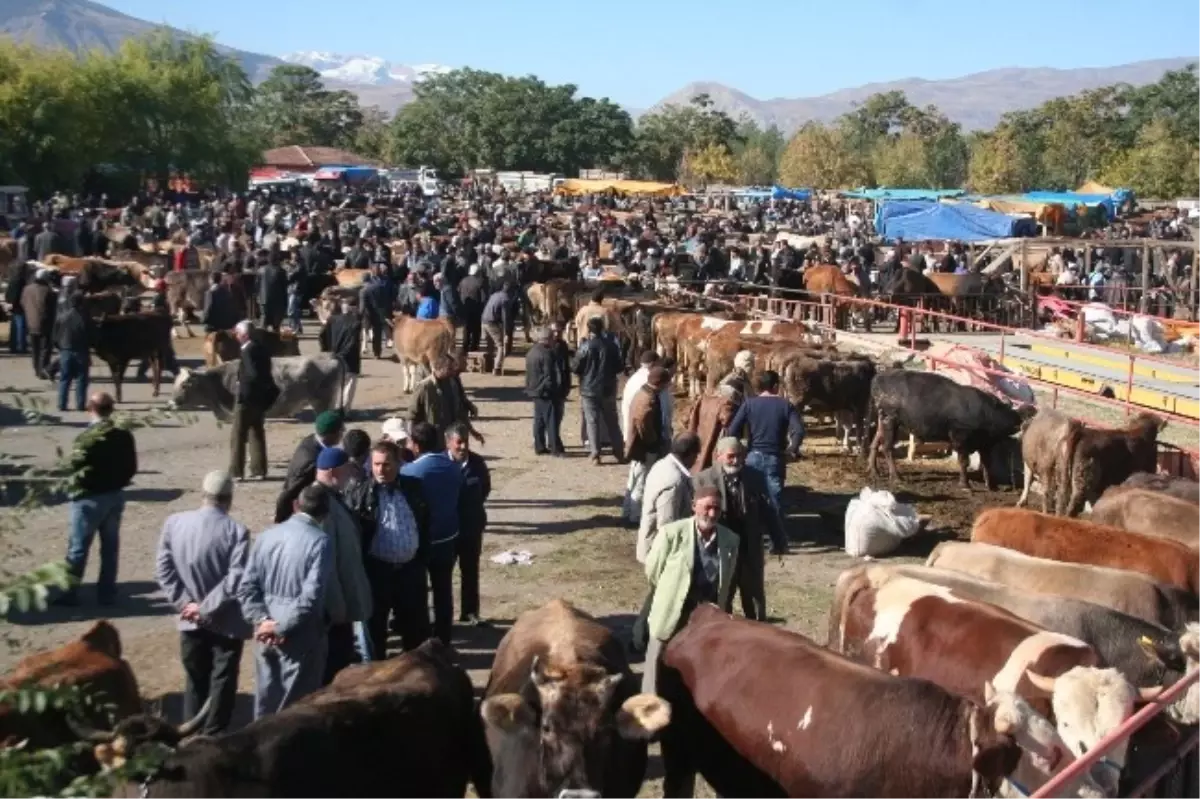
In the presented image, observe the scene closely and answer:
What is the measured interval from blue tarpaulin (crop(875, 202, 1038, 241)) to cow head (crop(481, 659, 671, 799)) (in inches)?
1090

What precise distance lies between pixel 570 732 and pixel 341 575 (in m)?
2.18

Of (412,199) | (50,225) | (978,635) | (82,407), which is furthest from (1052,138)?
(978,635)

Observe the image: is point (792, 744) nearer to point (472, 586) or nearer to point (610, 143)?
point (472, 586)

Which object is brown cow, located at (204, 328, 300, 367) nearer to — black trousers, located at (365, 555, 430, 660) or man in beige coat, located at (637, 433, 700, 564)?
man in beige coat, located at (637, 433, 700, 564)

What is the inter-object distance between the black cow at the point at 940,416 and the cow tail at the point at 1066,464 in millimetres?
1777

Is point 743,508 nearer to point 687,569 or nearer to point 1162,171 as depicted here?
point 687,569

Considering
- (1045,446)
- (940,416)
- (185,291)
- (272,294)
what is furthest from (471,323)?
(1045,446)

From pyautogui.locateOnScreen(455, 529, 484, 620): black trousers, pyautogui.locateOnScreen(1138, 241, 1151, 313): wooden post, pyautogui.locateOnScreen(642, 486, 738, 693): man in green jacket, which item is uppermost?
pyautogui.locateOnScreen(1138, 241, 1151, 313): wooden post

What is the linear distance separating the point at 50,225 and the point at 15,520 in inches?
1125

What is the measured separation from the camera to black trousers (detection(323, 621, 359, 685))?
24.2 ft

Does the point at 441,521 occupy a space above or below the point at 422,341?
below

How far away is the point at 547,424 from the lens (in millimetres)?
15453

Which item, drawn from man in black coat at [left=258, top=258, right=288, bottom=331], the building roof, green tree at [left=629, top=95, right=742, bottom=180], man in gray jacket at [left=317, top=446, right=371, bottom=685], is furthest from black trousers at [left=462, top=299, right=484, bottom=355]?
green tree at [left=629, top=95, right=742, bottom=180]

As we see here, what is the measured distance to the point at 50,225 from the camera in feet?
96.9
